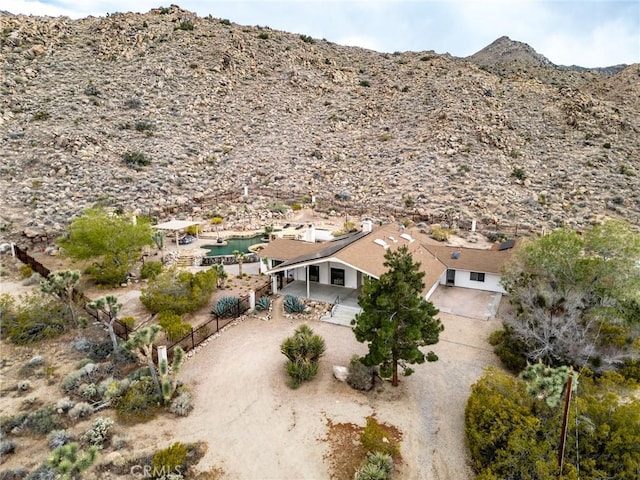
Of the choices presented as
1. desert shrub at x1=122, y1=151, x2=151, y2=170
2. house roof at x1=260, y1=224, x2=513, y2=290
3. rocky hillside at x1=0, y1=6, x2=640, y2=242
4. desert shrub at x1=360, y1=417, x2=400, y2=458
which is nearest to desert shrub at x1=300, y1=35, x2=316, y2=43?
rocky hillside at x1=0, y1=6, x2=640, y2=242

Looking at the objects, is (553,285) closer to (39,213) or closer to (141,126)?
(39,213)

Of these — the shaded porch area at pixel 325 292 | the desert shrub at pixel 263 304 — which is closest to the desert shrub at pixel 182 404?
the desert shrub at pixel 263 304

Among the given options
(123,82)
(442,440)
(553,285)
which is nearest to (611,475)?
(442,440)

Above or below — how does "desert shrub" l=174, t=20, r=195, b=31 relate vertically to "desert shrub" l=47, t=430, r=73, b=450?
above

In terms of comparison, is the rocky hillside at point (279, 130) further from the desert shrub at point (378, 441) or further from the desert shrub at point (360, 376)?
the desert shrub at point (378, 441)

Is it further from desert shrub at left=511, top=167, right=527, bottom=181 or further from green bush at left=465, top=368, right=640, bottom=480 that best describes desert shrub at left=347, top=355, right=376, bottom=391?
desert shrub at left=511, top=167, right=527, bottom=181

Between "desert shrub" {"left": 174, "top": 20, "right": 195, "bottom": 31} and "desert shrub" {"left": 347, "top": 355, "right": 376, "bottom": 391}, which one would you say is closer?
"desert shrub" {"left": 347, "top": 355, "right": 376, "bottom": 391}
